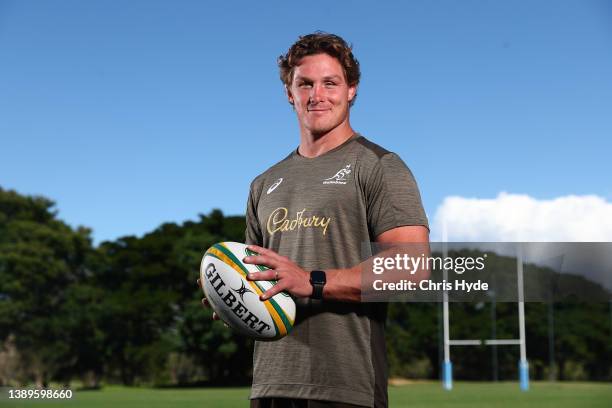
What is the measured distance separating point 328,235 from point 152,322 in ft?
104

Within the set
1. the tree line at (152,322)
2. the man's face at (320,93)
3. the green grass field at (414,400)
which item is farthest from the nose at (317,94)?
the tree line at (152,322)

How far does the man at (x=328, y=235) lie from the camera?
235cm

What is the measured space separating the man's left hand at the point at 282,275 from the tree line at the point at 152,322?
89.8 feet

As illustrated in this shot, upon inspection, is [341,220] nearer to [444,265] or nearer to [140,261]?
[444,265]

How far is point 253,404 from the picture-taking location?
2525 millimetres

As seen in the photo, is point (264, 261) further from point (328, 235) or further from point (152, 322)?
point (152, 322)

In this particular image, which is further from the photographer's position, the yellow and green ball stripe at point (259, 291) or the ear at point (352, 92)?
the ear at point (352, 92)

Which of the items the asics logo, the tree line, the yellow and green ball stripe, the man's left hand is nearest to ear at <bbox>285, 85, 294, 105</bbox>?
the asics logo

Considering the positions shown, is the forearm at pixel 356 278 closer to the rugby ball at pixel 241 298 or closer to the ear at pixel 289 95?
the rugby ball at pixel 241 298

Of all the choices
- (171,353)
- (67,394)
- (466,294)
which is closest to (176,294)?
(171,353)

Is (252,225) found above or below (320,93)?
below

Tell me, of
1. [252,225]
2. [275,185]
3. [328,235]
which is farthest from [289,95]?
[328,235]

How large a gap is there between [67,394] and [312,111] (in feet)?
57.5

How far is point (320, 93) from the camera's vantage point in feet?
8.70
